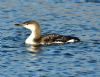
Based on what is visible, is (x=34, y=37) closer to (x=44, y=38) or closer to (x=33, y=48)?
(x=44, y=38)

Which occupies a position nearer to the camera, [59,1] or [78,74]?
[78,74]

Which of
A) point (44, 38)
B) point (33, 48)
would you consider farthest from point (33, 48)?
point (44, 38)

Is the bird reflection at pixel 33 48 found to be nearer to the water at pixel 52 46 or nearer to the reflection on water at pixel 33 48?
the reflection on water at pixel 33 48

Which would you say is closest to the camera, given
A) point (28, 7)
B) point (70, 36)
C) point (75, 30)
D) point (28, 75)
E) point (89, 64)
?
point (28, 75)

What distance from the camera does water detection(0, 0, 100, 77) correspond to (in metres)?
20.2

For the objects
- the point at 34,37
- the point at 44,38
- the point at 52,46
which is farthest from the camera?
the point at 34,37

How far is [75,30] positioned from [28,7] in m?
5.71

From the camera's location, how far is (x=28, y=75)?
63.8 feet

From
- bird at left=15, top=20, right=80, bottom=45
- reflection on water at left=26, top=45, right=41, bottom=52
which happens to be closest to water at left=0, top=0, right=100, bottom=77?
reflection on water at left=26, top=45, right=41, bottom=52

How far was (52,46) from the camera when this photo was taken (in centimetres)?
2416

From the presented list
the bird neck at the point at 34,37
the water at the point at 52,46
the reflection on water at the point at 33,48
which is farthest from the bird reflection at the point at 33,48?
the bird neck at the point at 34,37

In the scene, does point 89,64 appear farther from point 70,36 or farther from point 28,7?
point 28,7

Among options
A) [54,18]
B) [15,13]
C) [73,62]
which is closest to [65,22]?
[54,18]

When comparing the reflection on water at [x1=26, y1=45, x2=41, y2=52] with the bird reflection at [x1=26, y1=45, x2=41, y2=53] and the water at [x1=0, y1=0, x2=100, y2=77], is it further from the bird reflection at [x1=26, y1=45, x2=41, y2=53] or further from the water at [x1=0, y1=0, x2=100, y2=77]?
the water at [x1=0, y1=0, x2=100, y2=77]
